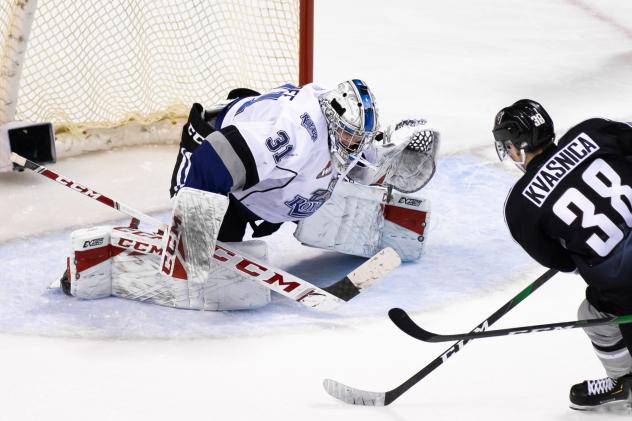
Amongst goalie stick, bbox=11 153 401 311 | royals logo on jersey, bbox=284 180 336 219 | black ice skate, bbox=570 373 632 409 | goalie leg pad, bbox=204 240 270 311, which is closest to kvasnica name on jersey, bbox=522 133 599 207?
black ice skate, bbox=570 373 632 409

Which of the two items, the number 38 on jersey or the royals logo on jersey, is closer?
the number 38 on jersey

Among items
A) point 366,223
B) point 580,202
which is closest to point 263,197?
point 366,223

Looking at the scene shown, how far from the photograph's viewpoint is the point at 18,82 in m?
4.13

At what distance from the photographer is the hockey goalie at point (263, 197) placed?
119 inches

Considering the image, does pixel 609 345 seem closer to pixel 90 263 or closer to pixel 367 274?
pixel 367 274

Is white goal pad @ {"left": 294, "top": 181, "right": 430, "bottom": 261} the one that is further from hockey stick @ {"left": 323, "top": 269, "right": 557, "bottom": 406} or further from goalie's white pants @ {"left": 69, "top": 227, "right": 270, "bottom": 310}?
hockey stick @ {"left": 323, "top": 269, "right": 557, "bottom": 406}

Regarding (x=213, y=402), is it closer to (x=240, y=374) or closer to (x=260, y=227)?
(x=240, y=374)

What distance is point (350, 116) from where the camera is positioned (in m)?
3.06

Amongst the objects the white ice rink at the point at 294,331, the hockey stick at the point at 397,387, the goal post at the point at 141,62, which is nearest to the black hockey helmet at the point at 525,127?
the hockey stick at the point at 397,387

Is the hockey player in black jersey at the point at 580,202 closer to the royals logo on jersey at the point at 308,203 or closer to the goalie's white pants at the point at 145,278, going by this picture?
the royals logo on jersey at the point at 308,203

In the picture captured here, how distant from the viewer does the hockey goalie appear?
3012 mm

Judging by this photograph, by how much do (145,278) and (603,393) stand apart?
4.09ft

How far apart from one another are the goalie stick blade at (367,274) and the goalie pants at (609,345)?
568 millimetres

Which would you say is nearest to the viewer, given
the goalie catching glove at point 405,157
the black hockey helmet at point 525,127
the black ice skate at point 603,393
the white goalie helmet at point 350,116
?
the black hockey helmet at point 525,127
